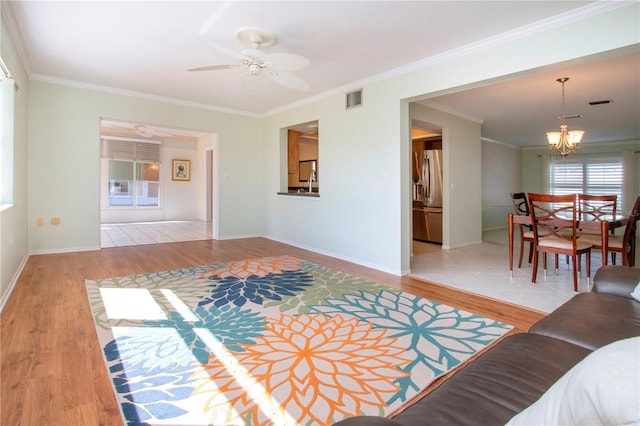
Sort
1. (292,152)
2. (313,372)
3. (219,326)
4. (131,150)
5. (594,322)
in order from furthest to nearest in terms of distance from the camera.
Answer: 1. (131,150)
2. (292,152)
3. (219,326)
4. (313,372)
5. (594,322)

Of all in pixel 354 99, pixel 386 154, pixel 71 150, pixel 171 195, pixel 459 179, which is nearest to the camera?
pixel 386 154

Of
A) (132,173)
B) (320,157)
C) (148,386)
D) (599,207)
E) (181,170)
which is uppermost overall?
(181,170)

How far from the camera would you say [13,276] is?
3.51 m

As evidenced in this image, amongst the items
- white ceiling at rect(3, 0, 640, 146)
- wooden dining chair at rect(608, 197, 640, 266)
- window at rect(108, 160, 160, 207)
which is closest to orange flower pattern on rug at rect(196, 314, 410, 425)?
white ceiling at rect(3, 0, 640, 146)

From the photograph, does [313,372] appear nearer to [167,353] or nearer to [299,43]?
[167,353]

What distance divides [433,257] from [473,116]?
9.97 ft

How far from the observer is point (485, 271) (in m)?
4.36

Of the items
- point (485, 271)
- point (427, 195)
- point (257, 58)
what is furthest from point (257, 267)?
point (427, 195)

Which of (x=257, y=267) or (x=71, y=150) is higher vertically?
(x=71, y=150)

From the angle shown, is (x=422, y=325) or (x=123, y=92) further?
(x=123, y=92)

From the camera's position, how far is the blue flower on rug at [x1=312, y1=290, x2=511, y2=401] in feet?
6.74

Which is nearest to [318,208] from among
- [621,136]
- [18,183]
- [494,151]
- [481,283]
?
[481,283]

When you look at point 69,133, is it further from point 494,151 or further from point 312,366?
point 494,151

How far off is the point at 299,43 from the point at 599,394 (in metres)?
3.66
